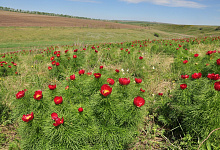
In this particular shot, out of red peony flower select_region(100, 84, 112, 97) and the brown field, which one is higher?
the brown field

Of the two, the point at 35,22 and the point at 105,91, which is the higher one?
the point at 35,22

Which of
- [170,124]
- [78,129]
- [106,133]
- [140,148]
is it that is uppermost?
[78,129]

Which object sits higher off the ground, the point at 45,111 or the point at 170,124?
the point at 45,111

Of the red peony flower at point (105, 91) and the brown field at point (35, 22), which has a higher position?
the brown field at point (35, 22)

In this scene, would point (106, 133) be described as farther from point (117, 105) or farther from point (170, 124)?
point (170, 124)

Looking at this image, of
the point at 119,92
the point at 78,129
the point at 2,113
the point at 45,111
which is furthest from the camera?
the point at 2,113

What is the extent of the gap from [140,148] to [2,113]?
2745 millimetres

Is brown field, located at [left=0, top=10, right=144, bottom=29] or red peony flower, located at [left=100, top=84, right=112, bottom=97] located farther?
brown field, located at [left=0, top=10, right=144, bottom=29]

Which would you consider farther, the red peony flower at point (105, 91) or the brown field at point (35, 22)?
the brown field at point (35, 22)

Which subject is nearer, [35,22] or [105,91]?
[105,91]

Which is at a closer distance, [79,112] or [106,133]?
[79,112]

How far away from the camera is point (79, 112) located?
5.24ft

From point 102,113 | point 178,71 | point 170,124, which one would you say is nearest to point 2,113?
point 102,113

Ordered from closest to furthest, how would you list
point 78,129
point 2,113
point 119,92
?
point 78,129 → point 119,92 → point 2,113
